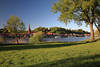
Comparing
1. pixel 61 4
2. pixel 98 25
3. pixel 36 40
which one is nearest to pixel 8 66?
pixel 36 40

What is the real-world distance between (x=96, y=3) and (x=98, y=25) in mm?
6405

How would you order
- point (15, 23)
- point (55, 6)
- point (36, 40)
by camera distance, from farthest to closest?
point (15, 23)
point (55, 6)
point (36, 40)

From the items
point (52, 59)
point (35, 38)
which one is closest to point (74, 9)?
point (35, 38)

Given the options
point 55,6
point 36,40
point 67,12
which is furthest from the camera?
point 55,6

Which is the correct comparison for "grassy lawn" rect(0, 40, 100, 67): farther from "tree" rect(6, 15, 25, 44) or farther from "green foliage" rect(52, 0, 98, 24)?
"tree" rect(6, 15, 25, 44)

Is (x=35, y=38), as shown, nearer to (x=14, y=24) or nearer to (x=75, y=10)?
(x=75, y=10)

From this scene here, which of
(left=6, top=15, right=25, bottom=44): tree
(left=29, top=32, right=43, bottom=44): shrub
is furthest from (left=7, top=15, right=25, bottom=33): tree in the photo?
(left=29, top=32, right=43, bottom=44): shrub

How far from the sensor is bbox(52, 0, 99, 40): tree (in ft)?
62.5

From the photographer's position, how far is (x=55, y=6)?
844 inches

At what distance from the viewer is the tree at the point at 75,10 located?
19056 millimetres

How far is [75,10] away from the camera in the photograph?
1997 centimetres

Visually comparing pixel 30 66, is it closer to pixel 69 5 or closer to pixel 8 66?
pixel 8 66

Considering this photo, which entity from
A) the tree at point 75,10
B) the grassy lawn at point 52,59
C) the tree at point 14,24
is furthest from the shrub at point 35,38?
the tree at point 14,24

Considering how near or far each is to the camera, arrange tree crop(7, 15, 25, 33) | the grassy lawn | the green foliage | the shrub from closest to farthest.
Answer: the grassy lawn
the shrub
the green foliage
tree crop(7, 15, 25, 33)
